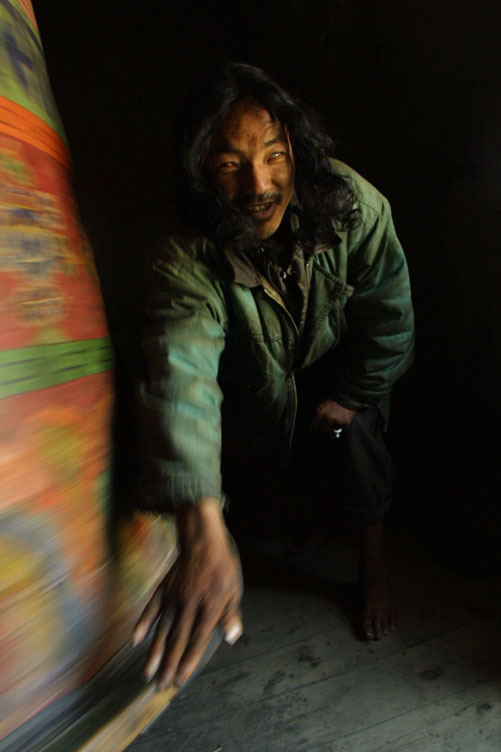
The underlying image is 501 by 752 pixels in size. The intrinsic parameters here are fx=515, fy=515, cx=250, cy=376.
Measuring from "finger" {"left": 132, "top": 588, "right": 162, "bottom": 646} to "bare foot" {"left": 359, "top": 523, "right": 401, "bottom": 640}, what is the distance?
0.77 metres

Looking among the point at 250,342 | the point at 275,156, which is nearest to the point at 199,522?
the point at 250,342

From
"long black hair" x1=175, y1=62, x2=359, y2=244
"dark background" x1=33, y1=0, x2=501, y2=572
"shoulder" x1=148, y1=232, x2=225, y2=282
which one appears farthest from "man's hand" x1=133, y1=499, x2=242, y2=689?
"dark background" x1=33, y1=0, x2=501, y2=572

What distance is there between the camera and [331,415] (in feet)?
4.13

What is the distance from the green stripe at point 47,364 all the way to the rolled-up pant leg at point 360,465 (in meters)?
0.70

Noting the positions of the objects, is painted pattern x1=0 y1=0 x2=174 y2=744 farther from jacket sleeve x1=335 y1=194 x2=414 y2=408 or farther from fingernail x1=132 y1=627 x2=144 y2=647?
jacket sleeve x1=335 y1=194 x2=414 y2=408

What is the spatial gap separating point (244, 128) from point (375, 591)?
1108 millimetres

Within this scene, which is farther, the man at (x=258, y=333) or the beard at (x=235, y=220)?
the beard at (x=235, y=220)

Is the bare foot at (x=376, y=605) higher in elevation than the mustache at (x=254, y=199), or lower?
lower

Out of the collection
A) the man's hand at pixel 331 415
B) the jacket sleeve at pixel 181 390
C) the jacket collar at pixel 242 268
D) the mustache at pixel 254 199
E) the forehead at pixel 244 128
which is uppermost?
the forehead at pixel 244 128

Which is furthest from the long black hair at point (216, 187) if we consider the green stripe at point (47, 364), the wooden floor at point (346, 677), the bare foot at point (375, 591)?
the wooden floor at point (346, 677)

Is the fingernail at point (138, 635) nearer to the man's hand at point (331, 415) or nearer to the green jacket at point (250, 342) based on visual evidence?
the green jacket at point (250, 342)

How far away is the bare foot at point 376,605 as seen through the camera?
1.26 m

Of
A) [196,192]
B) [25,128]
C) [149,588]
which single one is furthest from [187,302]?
[149,588]

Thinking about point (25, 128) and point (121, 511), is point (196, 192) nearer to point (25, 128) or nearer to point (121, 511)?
point (25, 128)
